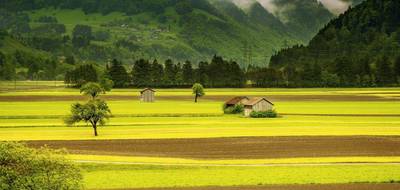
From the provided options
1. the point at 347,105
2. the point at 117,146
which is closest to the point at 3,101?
the point at 347,105

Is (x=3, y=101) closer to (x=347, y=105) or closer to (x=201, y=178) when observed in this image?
(x=347, y=105)

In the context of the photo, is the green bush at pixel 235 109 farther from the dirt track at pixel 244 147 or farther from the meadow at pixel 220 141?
the dirt track at pixel 244 147

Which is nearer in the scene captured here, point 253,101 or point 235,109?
point 253,101

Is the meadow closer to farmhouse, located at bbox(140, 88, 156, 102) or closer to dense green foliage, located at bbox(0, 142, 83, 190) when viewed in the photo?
dense green foliage, located at bbox(0, 142, 83, 190)

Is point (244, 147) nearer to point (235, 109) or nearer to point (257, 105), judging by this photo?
point (257, 105)

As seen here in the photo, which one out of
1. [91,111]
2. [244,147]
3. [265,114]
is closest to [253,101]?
[265,114]

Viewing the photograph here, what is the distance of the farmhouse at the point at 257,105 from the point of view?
109812mm

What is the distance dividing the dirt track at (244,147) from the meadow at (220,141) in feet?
0.35

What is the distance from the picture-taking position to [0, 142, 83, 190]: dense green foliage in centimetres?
3516

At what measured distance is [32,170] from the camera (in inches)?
1432

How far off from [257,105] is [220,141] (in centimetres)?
3904

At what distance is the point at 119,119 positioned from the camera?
335ft

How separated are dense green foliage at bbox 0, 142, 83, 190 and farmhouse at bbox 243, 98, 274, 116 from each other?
7341 centimetres

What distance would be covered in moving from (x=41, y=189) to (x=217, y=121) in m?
63.6
